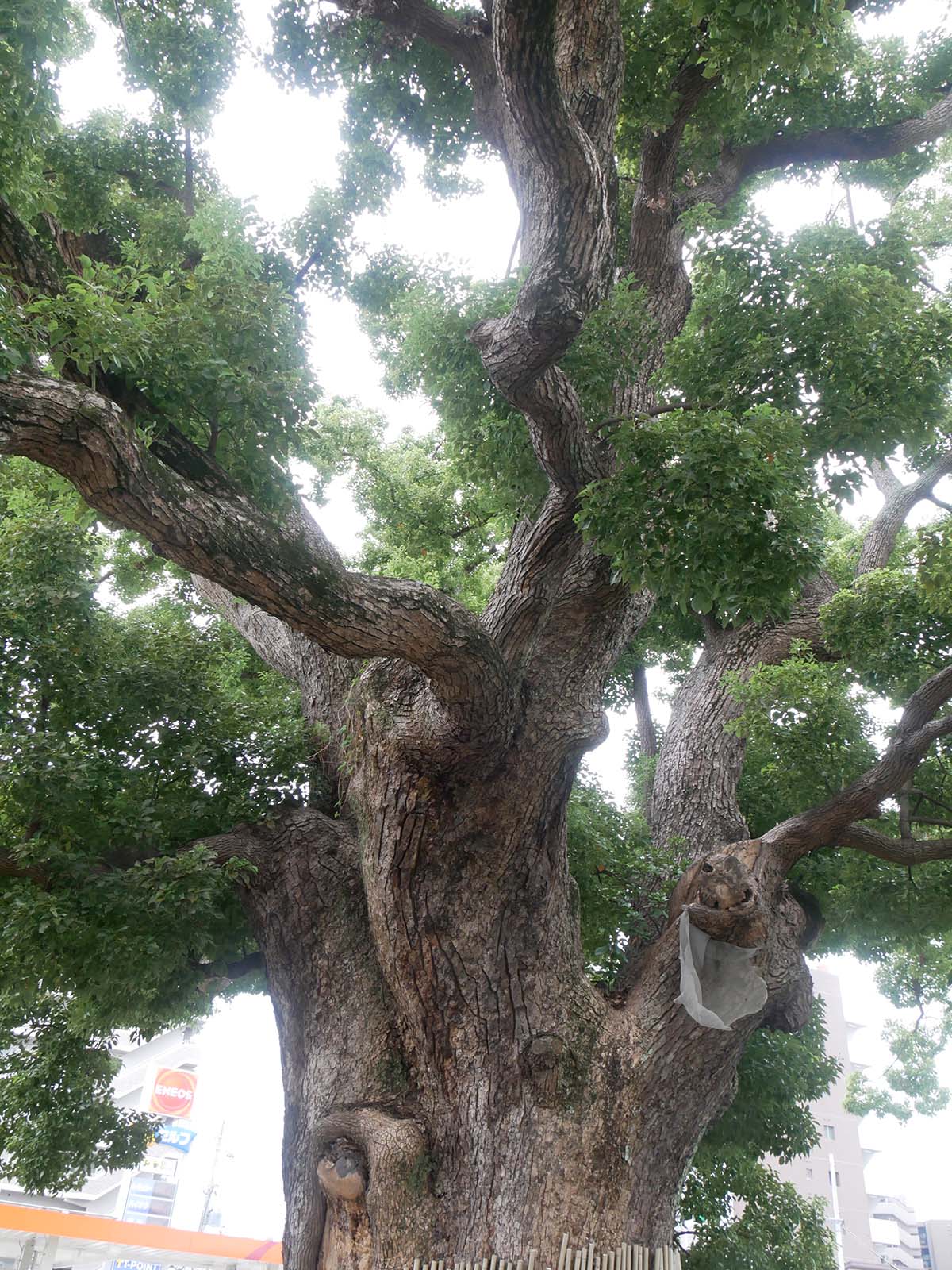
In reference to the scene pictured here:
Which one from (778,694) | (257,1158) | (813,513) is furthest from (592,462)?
(257,1158)

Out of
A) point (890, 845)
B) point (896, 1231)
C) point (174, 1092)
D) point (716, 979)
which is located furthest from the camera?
point (896, 1231)

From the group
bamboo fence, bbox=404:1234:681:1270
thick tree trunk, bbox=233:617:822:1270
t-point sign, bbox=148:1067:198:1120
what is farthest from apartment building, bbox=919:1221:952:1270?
bamboo fence, bbox=404:1234:681:1270

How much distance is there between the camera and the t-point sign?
27.7 m

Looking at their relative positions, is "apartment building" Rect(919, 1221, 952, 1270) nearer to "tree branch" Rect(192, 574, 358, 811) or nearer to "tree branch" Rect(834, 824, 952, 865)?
"tree branch" Rect(834, 824, 952, 865)

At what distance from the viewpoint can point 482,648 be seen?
188 inches

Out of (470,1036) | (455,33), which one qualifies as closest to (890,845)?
(470,1036)

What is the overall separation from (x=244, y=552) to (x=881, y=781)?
3965 millimetres

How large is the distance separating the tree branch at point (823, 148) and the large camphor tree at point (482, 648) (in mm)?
103

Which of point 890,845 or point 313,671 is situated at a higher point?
point 313,671

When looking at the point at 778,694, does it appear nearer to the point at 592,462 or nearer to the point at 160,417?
the point at 592,462

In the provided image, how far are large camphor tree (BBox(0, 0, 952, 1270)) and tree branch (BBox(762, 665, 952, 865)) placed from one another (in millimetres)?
25

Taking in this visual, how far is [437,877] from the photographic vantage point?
17.3 ft

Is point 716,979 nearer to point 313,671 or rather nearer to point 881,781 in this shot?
point 881,781

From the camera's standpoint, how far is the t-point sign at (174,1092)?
27.7 metres
